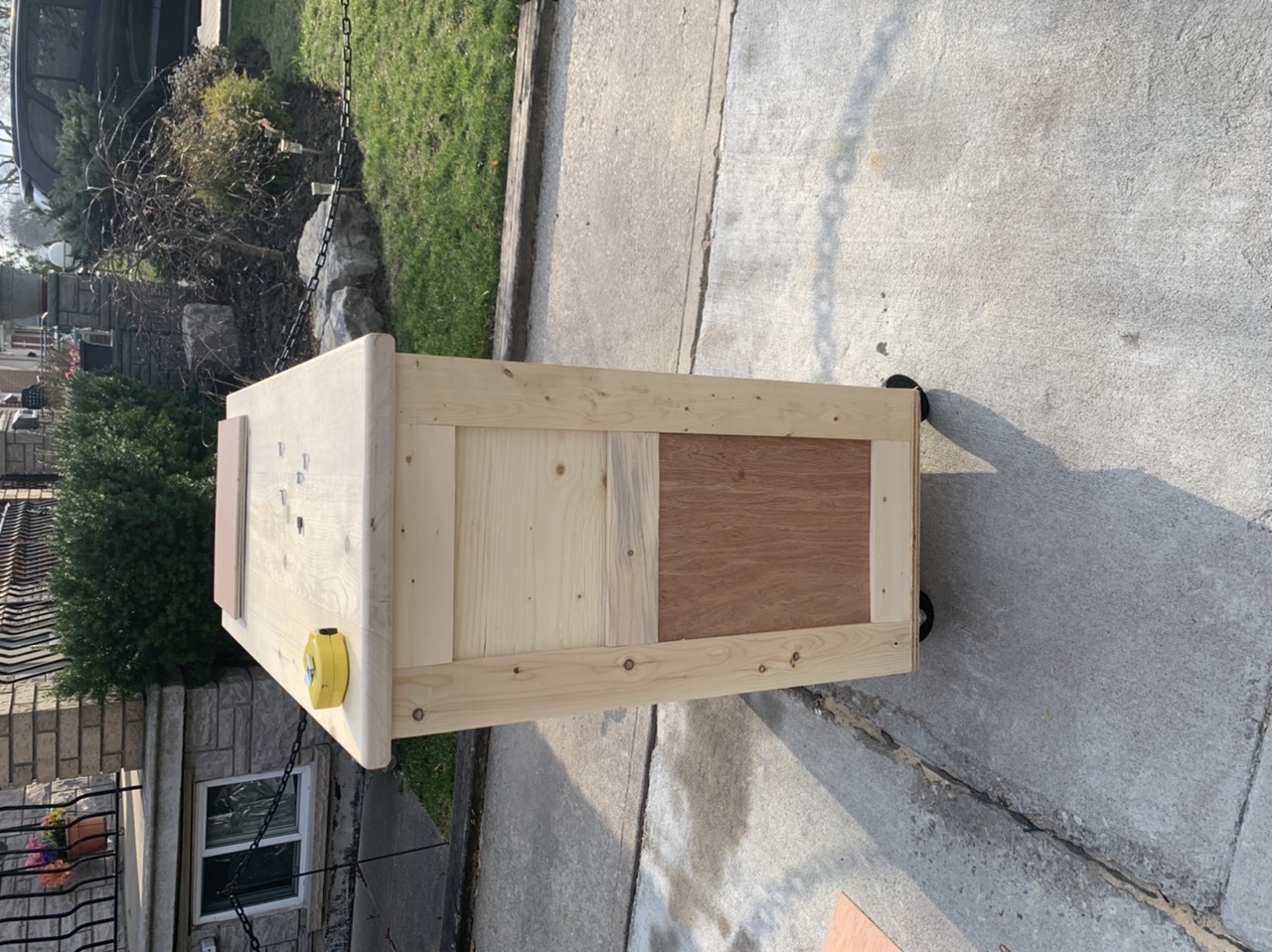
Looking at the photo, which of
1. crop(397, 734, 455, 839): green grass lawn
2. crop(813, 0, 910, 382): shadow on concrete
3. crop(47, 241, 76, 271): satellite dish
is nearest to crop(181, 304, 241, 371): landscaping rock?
crop(47, 241, 76, 271): satellite dish

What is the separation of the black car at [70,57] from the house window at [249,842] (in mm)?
7793

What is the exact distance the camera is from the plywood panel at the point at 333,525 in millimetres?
1771

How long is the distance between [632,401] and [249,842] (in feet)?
17.9

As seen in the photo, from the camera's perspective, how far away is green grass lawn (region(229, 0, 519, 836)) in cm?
511

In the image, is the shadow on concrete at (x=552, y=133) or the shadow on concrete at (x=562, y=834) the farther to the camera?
the shadow on concrete at (x=552, y=133)

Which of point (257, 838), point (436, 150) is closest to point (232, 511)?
point (436, 150)

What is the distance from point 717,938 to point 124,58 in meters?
11.1

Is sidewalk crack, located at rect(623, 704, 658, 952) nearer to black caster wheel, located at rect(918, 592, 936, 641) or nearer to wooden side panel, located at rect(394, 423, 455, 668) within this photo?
black caster wheel, located at rect(918, 592, 936, 641)

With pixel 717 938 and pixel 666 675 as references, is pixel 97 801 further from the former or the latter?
pixel 666 675

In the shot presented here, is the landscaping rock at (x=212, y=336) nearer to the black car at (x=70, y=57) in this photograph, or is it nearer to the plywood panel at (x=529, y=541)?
the black car at (x=70, y=57)

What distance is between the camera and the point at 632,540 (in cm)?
211

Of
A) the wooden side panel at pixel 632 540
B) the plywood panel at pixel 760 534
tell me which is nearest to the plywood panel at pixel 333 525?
the wooden side panel at pixel 632 540

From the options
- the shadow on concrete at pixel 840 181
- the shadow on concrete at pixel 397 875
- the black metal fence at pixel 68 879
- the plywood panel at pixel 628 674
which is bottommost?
the black metal fence at pixel 68 879

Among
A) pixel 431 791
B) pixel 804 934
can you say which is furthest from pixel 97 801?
pixel 804 934
